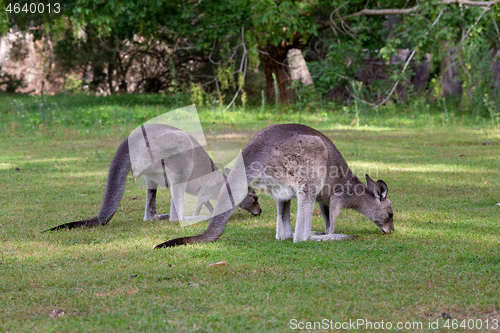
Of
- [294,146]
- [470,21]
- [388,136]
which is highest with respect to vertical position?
[470,21]

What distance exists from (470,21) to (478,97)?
68.4 inches

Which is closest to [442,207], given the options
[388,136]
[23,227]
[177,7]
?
[23,227]

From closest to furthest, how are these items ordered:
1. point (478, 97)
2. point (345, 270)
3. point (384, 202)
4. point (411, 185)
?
point (345, 270), point (384, 202), point (411, 185), point (478, 97)

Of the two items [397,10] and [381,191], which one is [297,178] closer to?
[381,191]

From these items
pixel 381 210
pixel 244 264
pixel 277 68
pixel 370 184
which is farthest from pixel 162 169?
pixel 277 68

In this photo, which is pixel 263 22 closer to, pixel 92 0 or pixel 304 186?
pixel 92 0

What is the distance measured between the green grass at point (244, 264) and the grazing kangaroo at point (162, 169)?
16 cm

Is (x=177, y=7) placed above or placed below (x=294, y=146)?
above

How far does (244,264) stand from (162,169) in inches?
62.8

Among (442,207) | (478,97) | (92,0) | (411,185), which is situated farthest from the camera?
(478,97)

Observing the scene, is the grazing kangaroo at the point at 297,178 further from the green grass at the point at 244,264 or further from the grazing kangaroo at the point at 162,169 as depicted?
the grazing kangaroo at the point at 162,169

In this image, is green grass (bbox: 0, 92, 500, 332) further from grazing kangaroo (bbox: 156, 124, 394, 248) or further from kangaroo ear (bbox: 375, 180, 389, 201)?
kangaroo ear (bbox: 375, 180, 389, 201)

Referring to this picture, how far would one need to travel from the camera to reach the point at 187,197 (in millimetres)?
5359

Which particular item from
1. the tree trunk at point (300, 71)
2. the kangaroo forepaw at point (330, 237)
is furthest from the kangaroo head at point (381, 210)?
the tree trunk at point (300, 71)
